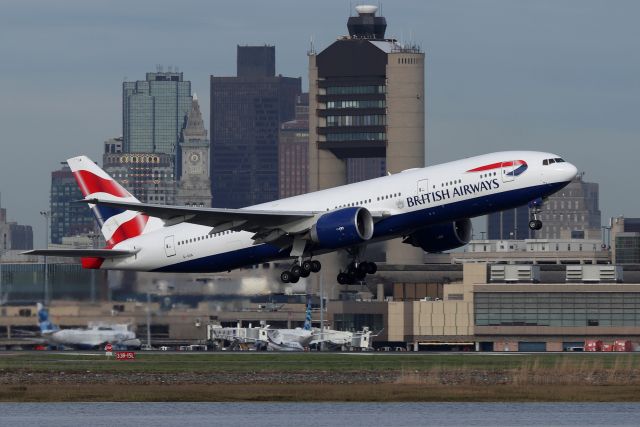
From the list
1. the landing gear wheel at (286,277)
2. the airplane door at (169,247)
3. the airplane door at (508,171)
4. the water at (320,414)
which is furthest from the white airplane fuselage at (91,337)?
the airplane door at (508,171)

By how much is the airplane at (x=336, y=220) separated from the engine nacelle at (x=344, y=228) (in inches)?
1.9

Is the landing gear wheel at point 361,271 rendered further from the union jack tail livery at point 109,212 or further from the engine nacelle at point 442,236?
the union jack tail livery at point 109,212

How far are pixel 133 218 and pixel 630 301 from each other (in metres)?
73.8

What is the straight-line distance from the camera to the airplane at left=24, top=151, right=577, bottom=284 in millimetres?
86750

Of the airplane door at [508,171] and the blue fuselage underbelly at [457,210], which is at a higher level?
the airplane door at [508,171]

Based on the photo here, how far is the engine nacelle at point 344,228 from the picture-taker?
287 ft

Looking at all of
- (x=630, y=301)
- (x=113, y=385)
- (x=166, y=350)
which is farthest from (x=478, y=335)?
(x=113, y=385)

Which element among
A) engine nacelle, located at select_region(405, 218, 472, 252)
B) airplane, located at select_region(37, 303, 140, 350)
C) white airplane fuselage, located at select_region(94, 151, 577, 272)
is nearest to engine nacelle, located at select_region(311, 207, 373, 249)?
white airplane fuselage, located at select_region(94, 151, 577, 272)

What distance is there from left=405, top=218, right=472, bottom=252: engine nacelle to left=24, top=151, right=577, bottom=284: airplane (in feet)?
0.17

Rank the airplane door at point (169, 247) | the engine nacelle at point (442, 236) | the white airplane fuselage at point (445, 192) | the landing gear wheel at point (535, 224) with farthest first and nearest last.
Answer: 1. the airplane door at point (169, 247)
2. the engine nacelle at point (442, 236)
3. the landing gear wheel at point (535, 224)
4. the white airplane fuselage at point (445, 192)

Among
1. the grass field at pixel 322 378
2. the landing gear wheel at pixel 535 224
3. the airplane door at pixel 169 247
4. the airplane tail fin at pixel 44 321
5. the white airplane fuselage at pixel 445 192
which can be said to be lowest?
the grass field at pixel 322 378

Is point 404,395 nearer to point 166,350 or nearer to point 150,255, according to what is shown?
point 150,255

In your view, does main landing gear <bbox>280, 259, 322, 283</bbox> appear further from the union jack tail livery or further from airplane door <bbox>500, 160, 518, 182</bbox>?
airplane door <bbox>500, 160, 518, 182</bbox>

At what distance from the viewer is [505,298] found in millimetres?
161250
